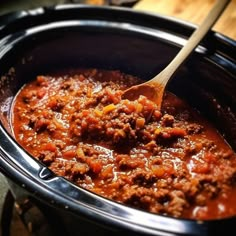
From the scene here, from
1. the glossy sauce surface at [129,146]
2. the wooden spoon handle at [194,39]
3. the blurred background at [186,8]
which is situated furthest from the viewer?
the blurred background at [186,8]

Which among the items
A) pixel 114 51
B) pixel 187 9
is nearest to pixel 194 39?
pixel 114 51

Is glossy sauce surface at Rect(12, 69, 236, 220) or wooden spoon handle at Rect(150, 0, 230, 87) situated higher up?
wooden spoon handle at Rect(150, 0, 230, 87)

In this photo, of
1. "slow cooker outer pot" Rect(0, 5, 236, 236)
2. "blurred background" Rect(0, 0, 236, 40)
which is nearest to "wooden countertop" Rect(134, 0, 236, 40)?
"blurred background" Rect(0, 0, 236, 40)

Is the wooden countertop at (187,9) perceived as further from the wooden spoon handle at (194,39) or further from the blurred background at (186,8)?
the wooden spoon handle at (194,39)

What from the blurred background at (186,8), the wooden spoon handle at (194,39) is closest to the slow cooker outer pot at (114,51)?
the wooden spoon handle at (194,39)

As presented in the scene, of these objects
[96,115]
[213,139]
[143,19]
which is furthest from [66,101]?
[213,139]

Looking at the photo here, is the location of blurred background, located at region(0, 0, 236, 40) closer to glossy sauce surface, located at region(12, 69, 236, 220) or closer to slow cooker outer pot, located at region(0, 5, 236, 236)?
slow cooker outer pot, located at region(0, 5, 236, 236)
